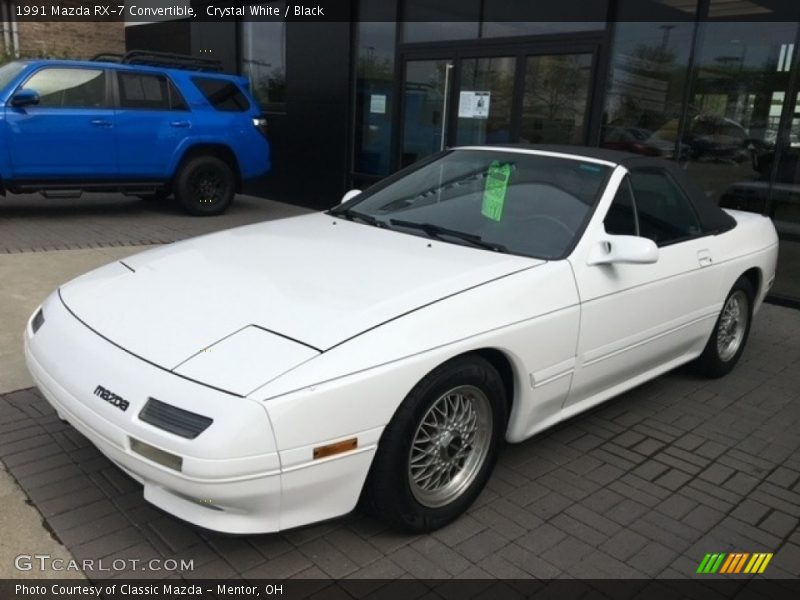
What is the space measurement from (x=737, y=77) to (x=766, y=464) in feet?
15.9

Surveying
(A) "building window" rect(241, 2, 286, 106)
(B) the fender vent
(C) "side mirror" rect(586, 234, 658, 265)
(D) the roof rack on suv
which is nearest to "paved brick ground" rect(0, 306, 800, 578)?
(B) the fender vent

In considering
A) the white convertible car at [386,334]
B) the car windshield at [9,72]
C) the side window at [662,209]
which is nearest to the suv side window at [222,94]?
the car windshield at [9,72]

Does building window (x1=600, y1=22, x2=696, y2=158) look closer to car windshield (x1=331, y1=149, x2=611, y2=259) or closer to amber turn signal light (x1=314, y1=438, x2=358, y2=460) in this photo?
car windshield (x1=331, y1=149, x2=611, y2=259)

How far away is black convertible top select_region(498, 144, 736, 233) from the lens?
400 centimetres

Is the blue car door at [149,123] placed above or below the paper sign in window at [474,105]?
below

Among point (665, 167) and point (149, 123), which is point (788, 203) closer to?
point (665, 167)

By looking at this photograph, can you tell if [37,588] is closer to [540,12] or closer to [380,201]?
[380,201]

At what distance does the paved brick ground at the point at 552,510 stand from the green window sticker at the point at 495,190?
1.25m

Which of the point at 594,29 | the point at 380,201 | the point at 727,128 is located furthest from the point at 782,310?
the point at 380,201

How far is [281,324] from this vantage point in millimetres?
2619

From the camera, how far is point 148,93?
9500 mm

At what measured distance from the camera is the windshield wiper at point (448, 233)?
3.41 metres

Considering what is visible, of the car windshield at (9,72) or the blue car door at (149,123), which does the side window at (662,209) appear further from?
the car windshield at (9,72)

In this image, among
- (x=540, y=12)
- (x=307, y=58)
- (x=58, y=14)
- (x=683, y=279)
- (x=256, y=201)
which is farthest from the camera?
(x=58, y=14)
